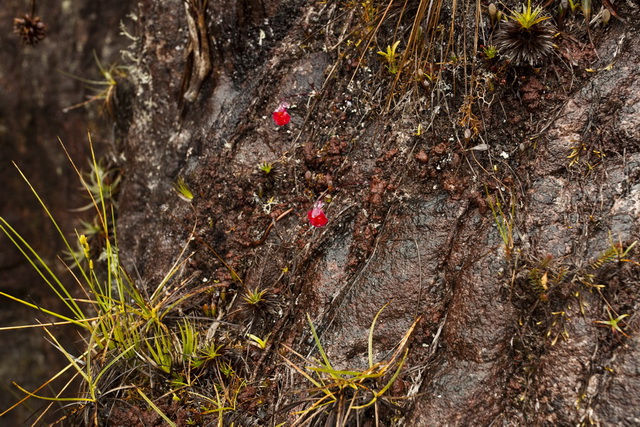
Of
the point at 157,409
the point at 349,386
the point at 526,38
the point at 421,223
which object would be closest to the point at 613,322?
the point at 421,223

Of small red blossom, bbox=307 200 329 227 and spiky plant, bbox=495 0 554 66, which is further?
small red blossom, bbox=307 200 329 227

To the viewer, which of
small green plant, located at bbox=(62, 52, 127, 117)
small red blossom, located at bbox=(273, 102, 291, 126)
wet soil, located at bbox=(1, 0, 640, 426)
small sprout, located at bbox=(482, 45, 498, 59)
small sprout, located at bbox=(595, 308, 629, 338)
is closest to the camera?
small sprout, located at bbox=(595, 308, 629, 338)

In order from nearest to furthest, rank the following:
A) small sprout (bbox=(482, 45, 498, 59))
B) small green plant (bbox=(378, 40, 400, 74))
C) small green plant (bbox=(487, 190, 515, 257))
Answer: small green plant (bbox=(487, 190, 515, 257)) → small sprout (bbox=(482, 45, 498, 59)) → small green plant (bbox=(378, 40, 400, 74))

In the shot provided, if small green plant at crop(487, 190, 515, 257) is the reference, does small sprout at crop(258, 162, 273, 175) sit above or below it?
above

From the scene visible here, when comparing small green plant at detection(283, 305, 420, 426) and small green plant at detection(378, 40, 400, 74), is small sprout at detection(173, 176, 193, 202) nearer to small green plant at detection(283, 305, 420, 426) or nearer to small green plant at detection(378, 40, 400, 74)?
small green plant at detection(283, 305, 420, 426)

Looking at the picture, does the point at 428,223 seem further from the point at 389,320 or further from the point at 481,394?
the point at 481,394

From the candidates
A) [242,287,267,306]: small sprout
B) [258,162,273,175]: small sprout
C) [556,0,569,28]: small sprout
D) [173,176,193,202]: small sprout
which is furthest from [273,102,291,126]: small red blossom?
[556,0,569,28]: small sprout

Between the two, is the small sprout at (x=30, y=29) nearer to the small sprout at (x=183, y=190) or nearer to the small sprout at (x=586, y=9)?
the small sprout at (x=183, y=190)
